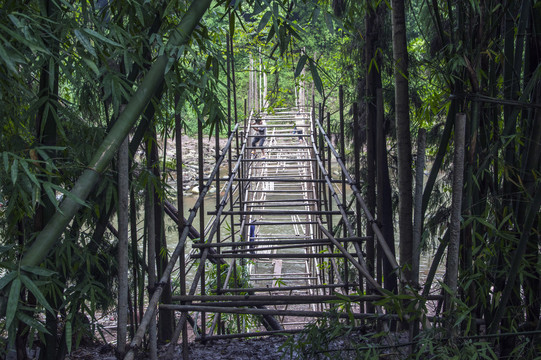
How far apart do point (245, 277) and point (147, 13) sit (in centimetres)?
375

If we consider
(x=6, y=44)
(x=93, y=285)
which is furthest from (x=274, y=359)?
(x=6, y=44)

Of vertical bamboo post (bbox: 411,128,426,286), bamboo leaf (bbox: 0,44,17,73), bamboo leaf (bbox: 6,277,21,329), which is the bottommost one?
bamboo leaf (bbox: 6,277,21,329)

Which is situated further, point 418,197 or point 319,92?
point 319,92

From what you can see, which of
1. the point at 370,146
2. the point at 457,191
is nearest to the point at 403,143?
the point at 457,191

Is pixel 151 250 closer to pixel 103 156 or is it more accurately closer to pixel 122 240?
pixel 122 240

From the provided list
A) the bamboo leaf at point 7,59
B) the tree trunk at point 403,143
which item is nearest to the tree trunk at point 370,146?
the tree trunk at point 403,143

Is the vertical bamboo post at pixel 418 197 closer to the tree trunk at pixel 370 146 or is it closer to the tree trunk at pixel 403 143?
the tree trunk at pixel 403 143

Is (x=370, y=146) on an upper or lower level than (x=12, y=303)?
upper

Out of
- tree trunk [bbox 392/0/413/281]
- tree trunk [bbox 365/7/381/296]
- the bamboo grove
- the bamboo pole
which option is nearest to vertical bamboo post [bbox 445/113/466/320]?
the bamboo grove

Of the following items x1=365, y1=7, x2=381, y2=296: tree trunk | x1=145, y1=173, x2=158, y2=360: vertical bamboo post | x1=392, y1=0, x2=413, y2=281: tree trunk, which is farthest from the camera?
x1=365, y1=7, x2=381, y2=296: tree trunk

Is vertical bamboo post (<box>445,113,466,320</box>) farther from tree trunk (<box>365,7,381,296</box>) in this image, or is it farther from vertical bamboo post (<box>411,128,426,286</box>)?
tree trunk (<box>365,7,381,296</box>)

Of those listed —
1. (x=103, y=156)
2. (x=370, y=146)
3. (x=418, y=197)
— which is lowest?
(x=418, y=197)

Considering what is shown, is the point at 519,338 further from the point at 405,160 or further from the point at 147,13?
the point at 147,13

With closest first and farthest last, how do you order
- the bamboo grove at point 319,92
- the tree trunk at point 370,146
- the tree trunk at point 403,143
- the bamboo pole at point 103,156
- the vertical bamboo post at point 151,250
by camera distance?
the bamboo pole at point 103,156 < the bamboo grove at point 319,92 < the vertical bamboo post at point 151,250 < the tree trunk at point 403,143 < the tree trunk at point 370,146
